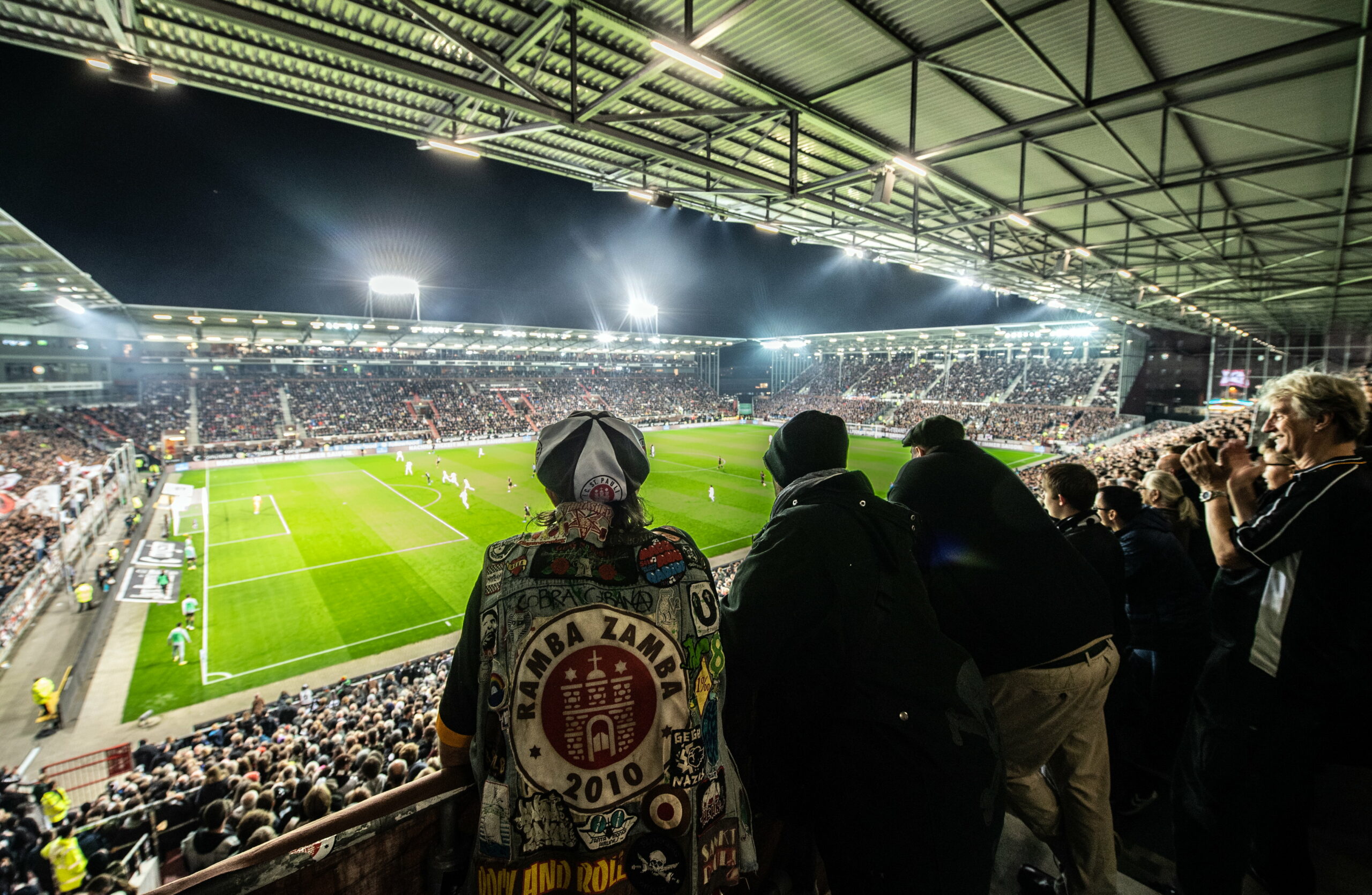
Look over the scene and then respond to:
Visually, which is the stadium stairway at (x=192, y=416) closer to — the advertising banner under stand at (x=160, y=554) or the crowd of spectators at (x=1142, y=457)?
the advertising banner under stand at (x=160, y=554)

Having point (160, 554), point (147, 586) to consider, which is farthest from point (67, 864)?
point (160, 554)

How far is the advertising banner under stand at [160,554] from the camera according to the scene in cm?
1792

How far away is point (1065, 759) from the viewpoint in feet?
8.34

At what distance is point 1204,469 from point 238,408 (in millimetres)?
57704

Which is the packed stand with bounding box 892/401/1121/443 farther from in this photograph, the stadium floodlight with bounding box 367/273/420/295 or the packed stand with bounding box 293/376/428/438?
the stadium floodlight with bounding box 367/273/420/295

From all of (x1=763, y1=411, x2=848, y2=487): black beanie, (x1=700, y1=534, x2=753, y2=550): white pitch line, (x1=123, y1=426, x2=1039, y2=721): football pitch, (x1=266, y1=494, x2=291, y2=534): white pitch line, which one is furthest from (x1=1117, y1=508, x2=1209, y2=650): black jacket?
(x1=266, y1=494, x2=291, y2=534): white pitch line

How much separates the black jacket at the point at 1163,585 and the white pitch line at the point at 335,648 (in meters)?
14.5

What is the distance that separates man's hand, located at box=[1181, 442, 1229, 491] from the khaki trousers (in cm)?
114

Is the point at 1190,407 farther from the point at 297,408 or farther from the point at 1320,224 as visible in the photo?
the point at 297,408

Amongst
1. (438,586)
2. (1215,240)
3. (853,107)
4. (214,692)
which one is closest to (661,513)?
(438,586)

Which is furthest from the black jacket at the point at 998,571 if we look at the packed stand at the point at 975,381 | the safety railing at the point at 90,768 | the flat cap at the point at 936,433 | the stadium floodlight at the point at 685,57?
the packed stand at the point at 975,381

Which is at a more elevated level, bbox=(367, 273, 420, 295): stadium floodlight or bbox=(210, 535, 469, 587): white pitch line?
bbox=(367, 273, 420, 295): stadium floodlight

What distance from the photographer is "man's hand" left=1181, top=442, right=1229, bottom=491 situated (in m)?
2.86

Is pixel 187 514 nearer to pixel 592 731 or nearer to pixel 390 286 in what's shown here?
pixel 592 731
